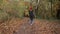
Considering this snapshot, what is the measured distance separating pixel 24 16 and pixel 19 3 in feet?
0.61

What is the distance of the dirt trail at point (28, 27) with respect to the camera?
7.13ft

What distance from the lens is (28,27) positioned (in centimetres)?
229

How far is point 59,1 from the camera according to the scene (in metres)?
2.41

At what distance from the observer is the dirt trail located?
2.17 m

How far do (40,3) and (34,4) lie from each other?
11 centimetres

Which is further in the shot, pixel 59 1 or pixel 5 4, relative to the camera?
pixel 59 1

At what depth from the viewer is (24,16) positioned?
2277 mm

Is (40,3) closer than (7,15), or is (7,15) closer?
(7,15)

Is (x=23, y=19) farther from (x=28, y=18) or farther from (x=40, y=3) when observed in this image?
(x=40, y=3)

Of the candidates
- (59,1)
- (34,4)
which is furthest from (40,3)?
(59,1)

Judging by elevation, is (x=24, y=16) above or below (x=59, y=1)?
below

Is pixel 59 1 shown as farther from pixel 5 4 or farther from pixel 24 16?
pixel 5 4

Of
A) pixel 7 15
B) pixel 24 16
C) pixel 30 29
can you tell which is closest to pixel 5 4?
pixel 7 15

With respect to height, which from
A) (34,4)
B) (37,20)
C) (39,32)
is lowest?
(39,32)
